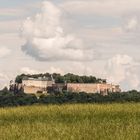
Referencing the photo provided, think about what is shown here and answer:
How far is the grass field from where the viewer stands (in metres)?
14.7

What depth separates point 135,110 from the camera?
2239cm

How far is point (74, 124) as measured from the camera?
1814 cm

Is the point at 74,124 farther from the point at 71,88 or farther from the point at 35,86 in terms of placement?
the point at 35,86

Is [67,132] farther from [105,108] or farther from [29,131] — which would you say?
[105,108]

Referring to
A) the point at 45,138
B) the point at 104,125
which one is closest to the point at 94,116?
the point at 104,125

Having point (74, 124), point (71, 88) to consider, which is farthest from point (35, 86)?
point (74, 124)

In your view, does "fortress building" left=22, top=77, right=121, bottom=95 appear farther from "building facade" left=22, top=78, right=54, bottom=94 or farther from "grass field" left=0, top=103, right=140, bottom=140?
"grass field" left=0, top=103, right=140, bottom=140

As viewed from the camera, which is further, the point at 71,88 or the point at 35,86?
the point at 35,86

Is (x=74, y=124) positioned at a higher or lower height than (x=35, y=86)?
lower

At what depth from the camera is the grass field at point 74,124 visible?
14.7 meters

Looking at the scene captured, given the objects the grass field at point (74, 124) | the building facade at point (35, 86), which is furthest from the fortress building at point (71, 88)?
the grass field at point (74, 124)

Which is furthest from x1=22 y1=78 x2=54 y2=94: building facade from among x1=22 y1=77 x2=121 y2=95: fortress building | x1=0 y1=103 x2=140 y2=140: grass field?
x1=0 y1=103 x2=140 y2=140: grass field

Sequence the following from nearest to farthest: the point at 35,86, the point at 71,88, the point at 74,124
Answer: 1. the point at 74,124
2. the point at 71,88
3. the point at 35,86

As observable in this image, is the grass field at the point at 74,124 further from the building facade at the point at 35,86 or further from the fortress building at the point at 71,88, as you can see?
the building facade at the point at 35,86
